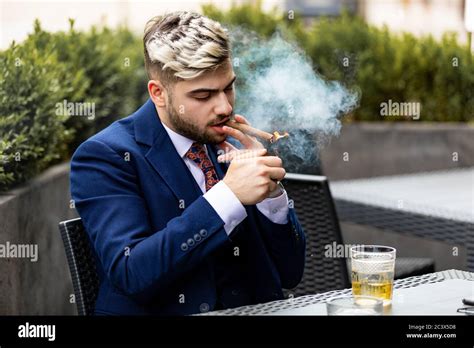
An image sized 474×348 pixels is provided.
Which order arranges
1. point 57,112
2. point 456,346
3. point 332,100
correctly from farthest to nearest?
point 57,112
point 332,100
point 456,346

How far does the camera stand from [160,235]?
2398mm

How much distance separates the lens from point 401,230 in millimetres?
4184

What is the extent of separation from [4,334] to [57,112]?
2118 millimetres

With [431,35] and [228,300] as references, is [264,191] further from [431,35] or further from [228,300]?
[431,35]

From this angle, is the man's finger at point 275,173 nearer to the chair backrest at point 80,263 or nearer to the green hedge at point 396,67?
the chair backrest at point 80,263

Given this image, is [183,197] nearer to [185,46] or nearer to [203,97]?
[203,97]

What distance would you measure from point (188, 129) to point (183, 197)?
→ 0.20m

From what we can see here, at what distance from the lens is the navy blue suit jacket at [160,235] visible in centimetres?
240

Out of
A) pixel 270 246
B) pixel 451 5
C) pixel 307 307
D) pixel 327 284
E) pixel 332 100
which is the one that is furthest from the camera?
pixel 451 5

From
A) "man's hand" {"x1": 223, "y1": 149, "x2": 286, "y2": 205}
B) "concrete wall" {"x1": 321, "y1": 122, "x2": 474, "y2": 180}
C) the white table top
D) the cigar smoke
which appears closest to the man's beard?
"man's hand" {"x1": 223, "y1": 149, "x2": 286, "y2": 205}

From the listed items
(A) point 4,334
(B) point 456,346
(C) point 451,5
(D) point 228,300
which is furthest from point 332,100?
→ (C) point 451,5

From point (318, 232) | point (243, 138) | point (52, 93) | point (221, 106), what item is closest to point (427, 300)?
point (243, 138)

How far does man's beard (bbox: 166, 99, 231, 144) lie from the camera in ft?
8.52

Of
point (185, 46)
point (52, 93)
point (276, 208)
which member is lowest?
point (276, 208)
